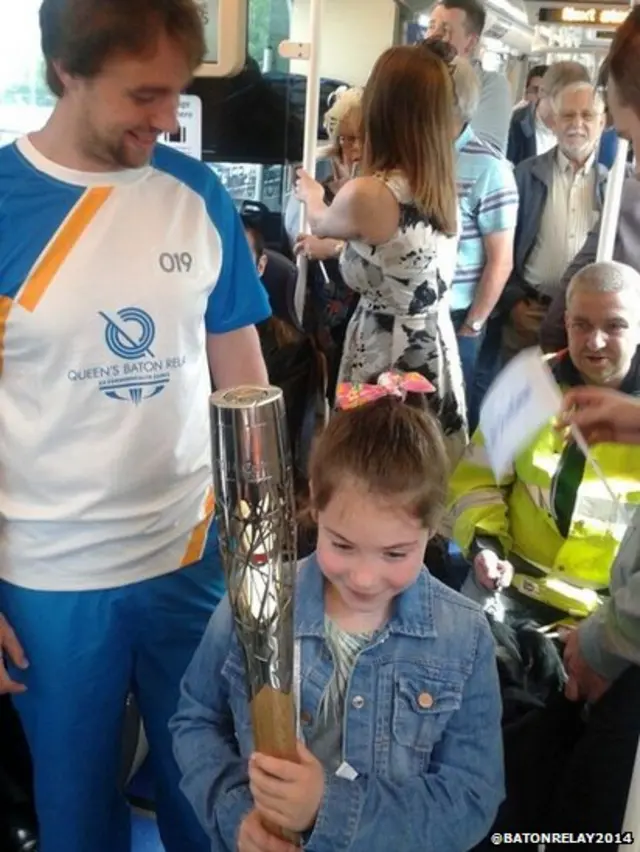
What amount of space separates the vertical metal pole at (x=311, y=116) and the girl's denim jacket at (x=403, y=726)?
5.19ft

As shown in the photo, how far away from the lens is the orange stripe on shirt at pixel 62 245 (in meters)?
1.09

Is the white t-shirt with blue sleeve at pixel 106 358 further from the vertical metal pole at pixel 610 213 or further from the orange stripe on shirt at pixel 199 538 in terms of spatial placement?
the vertical metal pole at pixel 610 213

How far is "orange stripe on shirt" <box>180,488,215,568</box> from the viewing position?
127cm

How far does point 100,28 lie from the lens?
3.40ft

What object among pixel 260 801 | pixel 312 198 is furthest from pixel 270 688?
pixel 312 198

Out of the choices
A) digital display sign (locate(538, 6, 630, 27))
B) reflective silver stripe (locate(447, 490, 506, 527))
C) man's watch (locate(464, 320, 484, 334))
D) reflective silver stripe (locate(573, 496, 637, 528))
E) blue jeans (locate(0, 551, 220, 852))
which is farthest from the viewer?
digital display sign (locate(538, 6, 630, 27))

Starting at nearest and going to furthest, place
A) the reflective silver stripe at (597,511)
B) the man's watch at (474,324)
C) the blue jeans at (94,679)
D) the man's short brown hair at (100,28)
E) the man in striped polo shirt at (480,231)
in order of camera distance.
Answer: the man's short brown hair at (100,28) < the blue jeans at (94,679) < the reflective silver stripe at (597,511) < the man in striped polo shirt at (480,231) < the man's watch at (474,324)

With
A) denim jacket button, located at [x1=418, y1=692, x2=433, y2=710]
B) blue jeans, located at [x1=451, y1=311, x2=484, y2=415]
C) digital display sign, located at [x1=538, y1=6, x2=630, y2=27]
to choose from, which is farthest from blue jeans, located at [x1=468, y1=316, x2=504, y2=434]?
denim jacket button, located at [x1=418, y1=692, x2=433, y2=710]

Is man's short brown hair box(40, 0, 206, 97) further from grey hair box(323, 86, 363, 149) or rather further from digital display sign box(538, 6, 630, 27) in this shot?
digital display sign box(538, 6, 630, 27)

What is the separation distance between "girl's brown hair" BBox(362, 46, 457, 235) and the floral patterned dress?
0.03 meters

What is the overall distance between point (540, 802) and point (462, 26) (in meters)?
2.28

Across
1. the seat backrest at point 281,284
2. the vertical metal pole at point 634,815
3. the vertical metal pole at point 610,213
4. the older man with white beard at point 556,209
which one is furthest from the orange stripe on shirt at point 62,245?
the older man with white beard at point 556,209

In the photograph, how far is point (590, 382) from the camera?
1.77 m

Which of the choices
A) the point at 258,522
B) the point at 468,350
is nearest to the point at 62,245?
the point at 258,522
